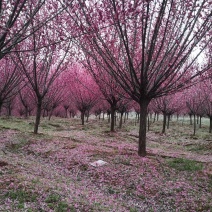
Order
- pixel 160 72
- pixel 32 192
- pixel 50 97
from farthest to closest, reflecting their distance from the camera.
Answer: pixel 50 97 < pixel 160 72 < pixel 32 192

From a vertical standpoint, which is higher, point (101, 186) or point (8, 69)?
point (8, 69)

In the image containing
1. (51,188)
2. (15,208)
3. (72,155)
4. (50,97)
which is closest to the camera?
(15,208)

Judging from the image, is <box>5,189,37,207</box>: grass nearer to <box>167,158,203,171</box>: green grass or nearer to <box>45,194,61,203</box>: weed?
<box>45,194,61,203</box>: weed

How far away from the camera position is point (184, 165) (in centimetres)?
894

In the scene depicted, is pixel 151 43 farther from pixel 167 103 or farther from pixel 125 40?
pixel 167 103

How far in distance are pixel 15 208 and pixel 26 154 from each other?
6048 mm

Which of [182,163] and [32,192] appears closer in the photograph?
[32,192]

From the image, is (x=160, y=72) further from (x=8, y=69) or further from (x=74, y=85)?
(x=74, y=85)

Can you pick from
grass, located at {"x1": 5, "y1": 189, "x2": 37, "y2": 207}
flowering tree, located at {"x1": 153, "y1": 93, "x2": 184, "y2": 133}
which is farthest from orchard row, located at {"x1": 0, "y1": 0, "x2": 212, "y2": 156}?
A: flowering tree, located at {"x1": 153, "y1": 93, "x2": 184, "y2": 133}

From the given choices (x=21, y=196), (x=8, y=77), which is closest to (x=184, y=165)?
(x=21, y=196)

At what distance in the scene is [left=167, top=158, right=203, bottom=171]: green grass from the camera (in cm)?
859

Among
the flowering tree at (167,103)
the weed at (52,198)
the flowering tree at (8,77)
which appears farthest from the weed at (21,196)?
the flowering tree at (167,103)

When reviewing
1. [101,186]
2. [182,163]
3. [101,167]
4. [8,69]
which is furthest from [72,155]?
[8,69]

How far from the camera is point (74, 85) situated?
84.1ft
